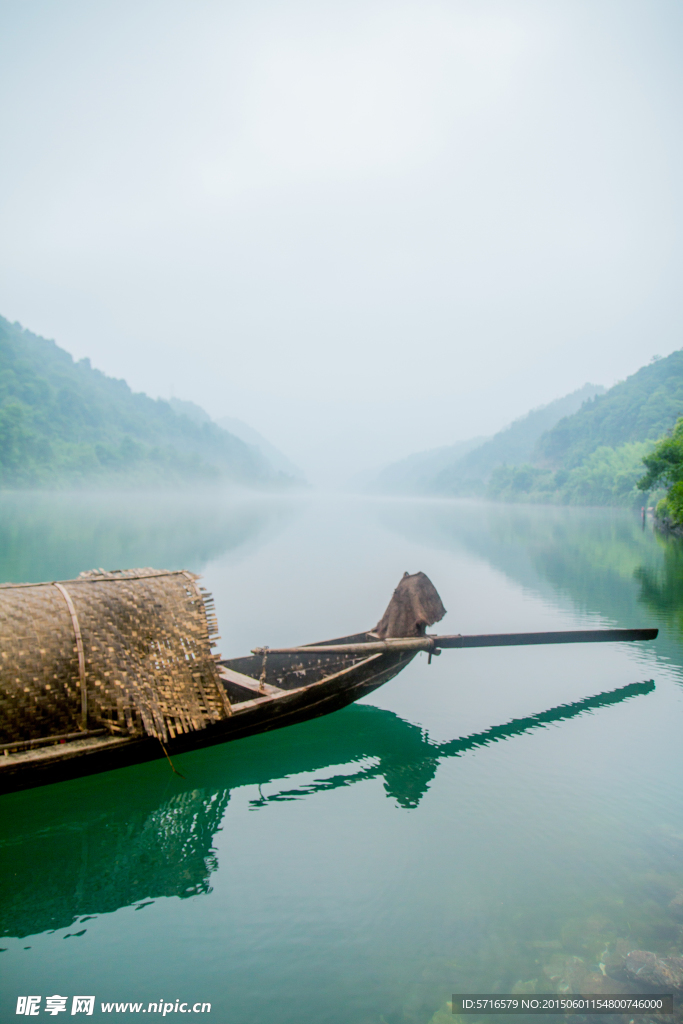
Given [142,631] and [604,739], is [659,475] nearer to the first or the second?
[604,739]

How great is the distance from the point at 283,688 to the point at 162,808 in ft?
7.24

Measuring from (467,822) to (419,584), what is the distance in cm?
280

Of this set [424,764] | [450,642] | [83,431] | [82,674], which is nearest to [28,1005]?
[82,674]

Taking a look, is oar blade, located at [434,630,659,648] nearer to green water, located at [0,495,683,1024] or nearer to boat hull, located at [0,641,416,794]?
boat hull, located at [0,641,416,794]

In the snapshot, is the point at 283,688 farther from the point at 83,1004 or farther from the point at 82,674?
the point at 83,1004


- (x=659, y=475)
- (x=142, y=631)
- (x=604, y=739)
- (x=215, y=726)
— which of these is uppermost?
(x=659, y=475)

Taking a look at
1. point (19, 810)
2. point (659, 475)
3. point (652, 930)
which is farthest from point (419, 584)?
point (659, 475)

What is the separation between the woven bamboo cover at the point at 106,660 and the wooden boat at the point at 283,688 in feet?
0.44

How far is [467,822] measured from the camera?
509cm

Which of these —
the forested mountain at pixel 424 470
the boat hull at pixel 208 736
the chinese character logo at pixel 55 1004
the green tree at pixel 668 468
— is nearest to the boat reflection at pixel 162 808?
the boat hull at pixel 208 736

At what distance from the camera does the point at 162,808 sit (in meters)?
5.12

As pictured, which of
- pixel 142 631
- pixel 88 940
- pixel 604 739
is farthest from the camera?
pixel 604 739

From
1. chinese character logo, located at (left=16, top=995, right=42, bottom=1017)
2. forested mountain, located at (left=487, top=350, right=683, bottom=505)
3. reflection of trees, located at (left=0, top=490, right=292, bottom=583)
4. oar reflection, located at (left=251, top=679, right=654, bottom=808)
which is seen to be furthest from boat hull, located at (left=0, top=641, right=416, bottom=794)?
forested mountain, located at (left=487, top=350, right=683, bottom=505)

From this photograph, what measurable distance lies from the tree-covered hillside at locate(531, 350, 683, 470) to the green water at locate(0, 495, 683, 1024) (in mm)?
75664
